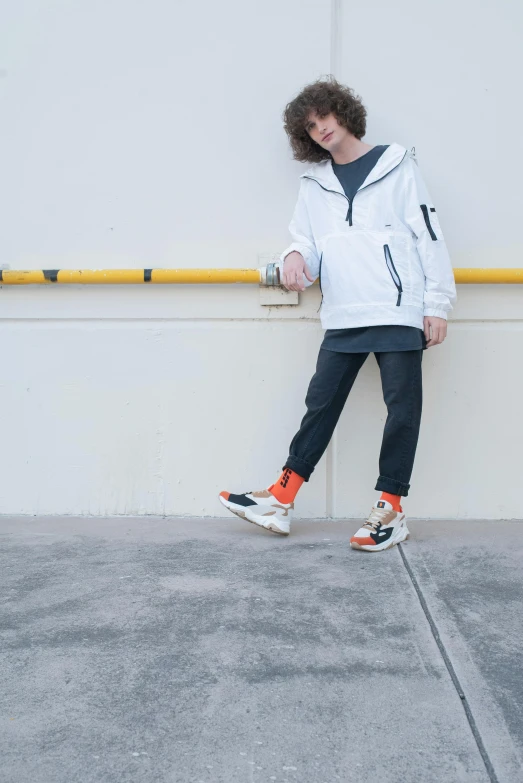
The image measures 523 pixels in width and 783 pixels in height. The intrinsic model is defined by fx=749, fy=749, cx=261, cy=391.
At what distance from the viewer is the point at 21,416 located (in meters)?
3.14

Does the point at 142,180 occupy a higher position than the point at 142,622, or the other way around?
the point at 142,180

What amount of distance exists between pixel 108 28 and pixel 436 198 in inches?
58.1

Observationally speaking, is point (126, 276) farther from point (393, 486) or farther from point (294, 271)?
point (393, 486)

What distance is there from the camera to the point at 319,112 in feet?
8.80

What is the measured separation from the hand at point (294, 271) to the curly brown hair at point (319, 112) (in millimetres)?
417

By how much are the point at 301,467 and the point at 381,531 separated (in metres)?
0.37

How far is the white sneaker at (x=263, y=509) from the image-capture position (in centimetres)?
277

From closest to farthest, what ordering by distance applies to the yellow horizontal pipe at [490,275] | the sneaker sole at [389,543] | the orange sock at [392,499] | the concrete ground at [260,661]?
1. the concrete ground at [260,661]
2. the sneaker sole at [389,543]
3. the orange sock at [392,499]
4. the yellow horizontal pipe at [490,275]

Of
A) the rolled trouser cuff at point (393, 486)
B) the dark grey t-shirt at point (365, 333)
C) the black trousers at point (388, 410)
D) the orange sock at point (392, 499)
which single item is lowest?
the orange sock at point (392, 499)

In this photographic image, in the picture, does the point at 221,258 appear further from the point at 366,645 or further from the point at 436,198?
the point at 366,645

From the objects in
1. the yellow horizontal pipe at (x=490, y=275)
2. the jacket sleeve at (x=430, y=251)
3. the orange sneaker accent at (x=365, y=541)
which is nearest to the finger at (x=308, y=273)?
the jacket sleeve at (x=430, y=251)

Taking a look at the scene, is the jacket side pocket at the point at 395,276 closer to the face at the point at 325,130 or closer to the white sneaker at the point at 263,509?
the face at the point at 325,130

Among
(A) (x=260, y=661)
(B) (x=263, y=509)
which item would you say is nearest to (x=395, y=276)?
(B) (x=263, y=509)

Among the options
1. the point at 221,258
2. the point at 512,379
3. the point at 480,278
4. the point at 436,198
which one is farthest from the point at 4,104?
the point at 512,379
